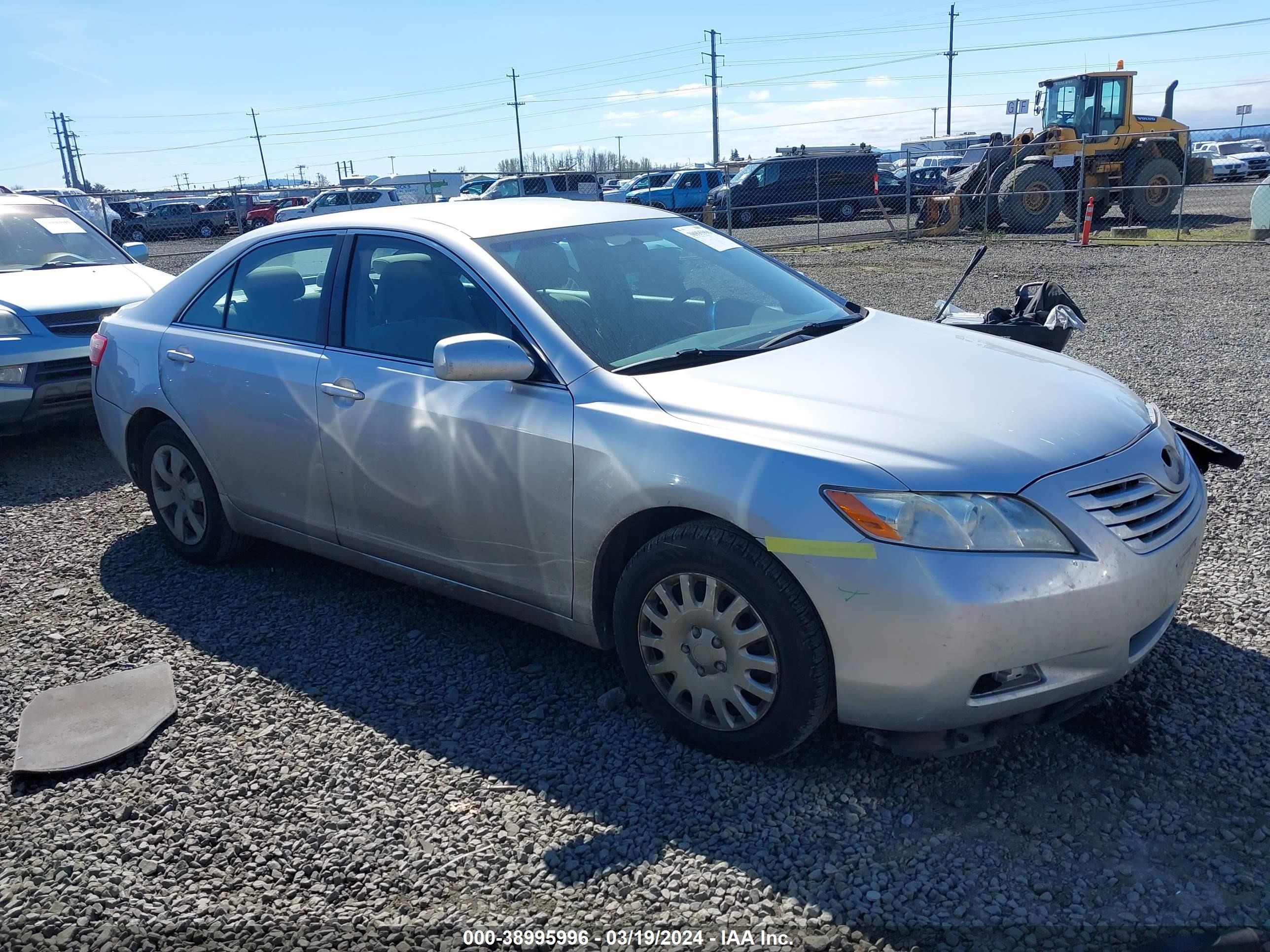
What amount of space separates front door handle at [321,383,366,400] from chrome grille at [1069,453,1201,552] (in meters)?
2.47

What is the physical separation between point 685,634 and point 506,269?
1457 millimetres

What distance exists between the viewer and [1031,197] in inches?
829

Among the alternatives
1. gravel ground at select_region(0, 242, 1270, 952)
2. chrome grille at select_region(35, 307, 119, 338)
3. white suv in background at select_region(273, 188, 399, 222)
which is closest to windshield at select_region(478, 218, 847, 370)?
gravel ground at select_region(0, 242, 1270, 952)

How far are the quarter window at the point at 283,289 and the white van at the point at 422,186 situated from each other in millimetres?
24799

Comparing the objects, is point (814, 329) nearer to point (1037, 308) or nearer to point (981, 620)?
point (981, 620)

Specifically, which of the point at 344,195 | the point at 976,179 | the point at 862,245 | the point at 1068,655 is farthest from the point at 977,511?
the point at 344,195

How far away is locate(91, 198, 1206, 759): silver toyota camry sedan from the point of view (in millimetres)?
2689

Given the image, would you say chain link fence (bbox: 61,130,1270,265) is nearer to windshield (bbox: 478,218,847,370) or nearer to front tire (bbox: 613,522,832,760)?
windshield (bbox: 478,218,847,370)

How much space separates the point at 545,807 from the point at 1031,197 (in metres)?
21.1

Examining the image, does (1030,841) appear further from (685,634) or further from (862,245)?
(862,245)

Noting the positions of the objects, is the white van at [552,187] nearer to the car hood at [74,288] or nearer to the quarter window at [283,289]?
the car hood at [74,288]

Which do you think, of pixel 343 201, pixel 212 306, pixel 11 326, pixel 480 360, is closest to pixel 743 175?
pixel 343 201

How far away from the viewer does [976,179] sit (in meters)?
22.6

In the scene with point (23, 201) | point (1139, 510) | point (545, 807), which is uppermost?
point (23, 201)
